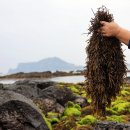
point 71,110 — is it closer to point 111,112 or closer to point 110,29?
point 111,112

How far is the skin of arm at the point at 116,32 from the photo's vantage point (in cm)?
670

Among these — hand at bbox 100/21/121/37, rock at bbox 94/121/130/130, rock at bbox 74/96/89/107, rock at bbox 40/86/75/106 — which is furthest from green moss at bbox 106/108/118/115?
hand at bbox 100/21/121/37

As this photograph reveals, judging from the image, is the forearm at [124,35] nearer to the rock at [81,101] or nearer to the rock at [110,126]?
the rock at [110,126]

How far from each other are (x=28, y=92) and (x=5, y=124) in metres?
8.22

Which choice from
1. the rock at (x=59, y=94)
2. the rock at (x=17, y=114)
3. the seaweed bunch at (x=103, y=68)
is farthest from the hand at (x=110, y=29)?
the rock at (x=59, y=94)

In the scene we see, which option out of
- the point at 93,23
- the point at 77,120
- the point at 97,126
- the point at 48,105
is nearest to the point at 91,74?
the point at 93,23

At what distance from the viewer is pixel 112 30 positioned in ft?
22.6

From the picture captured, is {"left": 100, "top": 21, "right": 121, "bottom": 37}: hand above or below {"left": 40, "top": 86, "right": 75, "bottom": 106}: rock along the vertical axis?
above

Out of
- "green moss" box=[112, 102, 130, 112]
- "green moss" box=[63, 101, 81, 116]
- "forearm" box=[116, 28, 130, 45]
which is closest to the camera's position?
"forearm" box=[116, 28, 130, 45]

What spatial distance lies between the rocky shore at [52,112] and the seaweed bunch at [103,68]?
892mm

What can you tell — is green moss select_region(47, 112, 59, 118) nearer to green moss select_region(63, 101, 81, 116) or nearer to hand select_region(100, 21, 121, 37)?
green moss select_region(63, 101, 81, 116)

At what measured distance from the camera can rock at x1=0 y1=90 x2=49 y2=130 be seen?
12.8m

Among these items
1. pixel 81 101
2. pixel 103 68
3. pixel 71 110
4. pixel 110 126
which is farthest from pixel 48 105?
pixel 103 68

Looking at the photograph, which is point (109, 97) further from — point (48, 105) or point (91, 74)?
point (48, 105)
